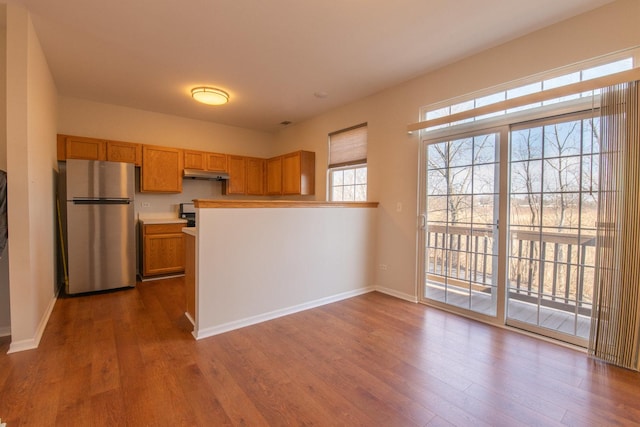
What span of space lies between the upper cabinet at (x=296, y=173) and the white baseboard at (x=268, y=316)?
2.09 metres

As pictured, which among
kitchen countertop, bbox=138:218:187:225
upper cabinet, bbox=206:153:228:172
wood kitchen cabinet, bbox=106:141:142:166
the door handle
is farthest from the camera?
upper cabinet, bbox=206:153:228:172

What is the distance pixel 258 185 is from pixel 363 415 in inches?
191

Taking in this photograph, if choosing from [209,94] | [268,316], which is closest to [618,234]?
[268,316]

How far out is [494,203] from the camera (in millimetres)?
2982

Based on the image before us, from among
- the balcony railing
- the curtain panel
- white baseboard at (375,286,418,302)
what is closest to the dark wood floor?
the curtain panel

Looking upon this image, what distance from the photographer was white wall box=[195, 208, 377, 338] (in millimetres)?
2680

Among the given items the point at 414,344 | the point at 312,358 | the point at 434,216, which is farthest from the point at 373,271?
the point at 312,358

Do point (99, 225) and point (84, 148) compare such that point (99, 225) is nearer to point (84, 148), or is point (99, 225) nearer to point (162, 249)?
point (162, 249)

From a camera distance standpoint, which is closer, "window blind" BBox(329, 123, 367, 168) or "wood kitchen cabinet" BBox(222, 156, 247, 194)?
"window blind" BBox(329, 123, 367, 168)

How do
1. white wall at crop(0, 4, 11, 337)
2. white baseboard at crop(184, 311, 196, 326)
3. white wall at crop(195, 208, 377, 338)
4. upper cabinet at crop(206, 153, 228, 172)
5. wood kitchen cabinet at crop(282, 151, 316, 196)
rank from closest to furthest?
1. white wall at crop(0, 4, 11, 337)
2. white wall at crop(195, 208, 377, 338)
3. white baseboard at crop(184, 311, 196, 326)
4. wood kitchen cabinet at crop(282, 151, 316, 196)
5. upper cabinet at crop(206, 153, 228, 172)

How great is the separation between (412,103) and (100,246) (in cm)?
449

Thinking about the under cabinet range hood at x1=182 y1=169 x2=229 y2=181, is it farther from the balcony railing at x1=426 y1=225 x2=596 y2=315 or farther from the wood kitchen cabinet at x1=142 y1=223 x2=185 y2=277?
the balcony railing at x1=426 y1=225 x2=596 y2=315

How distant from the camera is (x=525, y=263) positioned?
281 cm

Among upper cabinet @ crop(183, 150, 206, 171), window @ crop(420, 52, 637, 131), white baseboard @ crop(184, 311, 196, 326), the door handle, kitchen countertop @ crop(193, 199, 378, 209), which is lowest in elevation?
white baseboard @ crop(184, 311, 196, 326)
